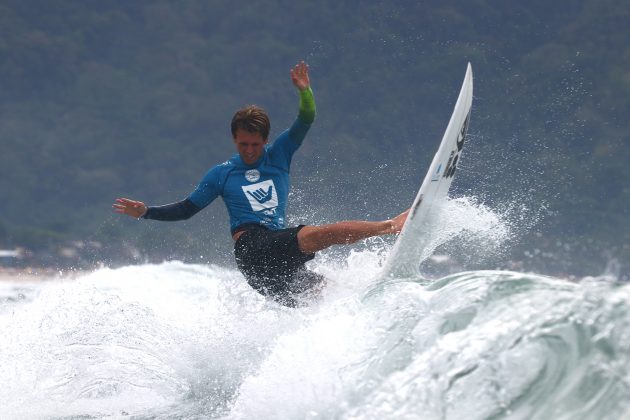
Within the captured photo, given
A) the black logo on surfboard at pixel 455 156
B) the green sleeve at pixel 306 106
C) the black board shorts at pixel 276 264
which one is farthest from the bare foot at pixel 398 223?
the green sleeve at pixel 306 106

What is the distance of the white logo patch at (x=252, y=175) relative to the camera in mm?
5559

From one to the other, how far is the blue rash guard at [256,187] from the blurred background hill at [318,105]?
115 ft

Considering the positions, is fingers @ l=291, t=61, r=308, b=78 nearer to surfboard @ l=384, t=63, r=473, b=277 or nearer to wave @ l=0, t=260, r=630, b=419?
surfboard @ l=384, t=63, r=473, b=277

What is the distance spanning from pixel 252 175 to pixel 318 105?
169 ft

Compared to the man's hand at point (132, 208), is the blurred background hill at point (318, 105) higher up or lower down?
higher up

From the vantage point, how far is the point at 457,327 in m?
3.74

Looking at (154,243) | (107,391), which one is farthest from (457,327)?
(154,243)

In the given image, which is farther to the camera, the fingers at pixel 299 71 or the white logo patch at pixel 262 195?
the fingers at pixel 299 71

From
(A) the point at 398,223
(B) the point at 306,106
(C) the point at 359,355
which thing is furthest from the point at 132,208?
(C) the point at 359,355

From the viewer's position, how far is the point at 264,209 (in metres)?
Result: 5.54

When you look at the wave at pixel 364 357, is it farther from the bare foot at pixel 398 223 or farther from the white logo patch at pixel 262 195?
the white logo patch at pixel 262 195

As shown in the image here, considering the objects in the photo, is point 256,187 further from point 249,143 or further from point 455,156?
point 455,156

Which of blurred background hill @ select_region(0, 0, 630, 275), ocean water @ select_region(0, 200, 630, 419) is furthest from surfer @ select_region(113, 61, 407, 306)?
blurred background hill @ select_region(0, 0, 630, 275)

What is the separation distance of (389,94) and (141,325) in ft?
167
